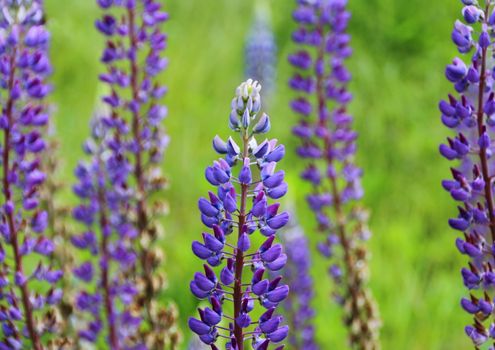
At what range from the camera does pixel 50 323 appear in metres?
2.65

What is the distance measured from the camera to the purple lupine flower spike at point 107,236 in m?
3.23

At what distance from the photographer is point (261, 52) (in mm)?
6285

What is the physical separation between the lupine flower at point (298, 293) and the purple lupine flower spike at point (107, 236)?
81 centimetres

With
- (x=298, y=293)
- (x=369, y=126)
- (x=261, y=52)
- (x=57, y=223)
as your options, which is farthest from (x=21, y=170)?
(x=369, y=126)

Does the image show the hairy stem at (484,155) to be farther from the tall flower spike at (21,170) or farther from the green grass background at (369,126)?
the green grass background at (369,126)

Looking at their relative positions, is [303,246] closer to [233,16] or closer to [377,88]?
[377,88]

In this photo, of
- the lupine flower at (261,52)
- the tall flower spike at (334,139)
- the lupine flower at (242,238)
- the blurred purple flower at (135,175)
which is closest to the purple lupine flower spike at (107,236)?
the blurred purple flower at (135,175)

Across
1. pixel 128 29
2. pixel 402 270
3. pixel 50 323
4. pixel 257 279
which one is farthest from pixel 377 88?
pixel 257 279

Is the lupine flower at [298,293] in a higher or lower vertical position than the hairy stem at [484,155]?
lower

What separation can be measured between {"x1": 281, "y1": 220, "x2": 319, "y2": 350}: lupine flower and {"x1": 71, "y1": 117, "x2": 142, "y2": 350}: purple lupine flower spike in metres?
0.81

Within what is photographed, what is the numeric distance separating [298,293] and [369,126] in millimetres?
2738

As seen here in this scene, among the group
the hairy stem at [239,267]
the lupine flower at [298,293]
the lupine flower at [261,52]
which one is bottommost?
the lupine flower at [298,293]

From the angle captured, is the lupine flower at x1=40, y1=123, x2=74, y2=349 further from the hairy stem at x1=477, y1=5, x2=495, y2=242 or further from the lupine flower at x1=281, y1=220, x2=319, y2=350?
the hairy stem at x1=477, y1=5, x2=495, y2=242

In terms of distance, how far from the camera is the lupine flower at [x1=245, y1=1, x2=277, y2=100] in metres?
6.19
